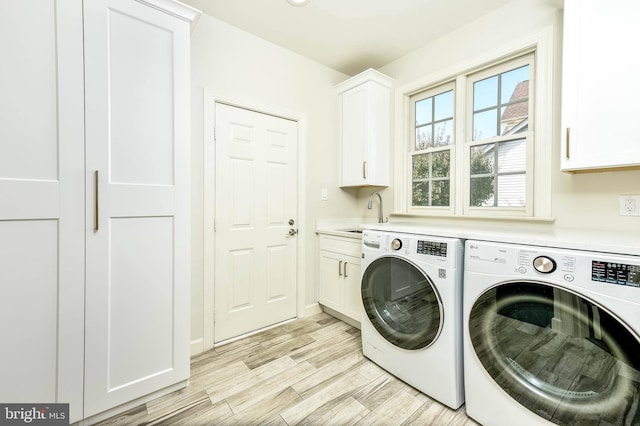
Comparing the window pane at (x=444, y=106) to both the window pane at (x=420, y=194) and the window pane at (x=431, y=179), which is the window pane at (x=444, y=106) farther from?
the window pane at (x=420, y=194)

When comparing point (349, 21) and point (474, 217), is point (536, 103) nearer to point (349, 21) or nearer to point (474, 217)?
point (474, 217)

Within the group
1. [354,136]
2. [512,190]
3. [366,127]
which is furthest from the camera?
[354,136]

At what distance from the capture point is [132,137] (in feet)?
4.56

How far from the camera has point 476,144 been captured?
85.1 inches

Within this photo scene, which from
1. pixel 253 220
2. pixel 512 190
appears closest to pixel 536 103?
pixel 512 190

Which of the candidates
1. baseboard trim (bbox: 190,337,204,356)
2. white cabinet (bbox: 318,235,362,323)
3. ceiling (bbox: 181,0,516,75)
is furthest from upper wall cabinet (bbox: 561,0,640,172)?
baseboard trim (bbox: 190,337,204,356)

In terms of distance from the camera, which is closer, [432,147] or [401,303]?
[401,303]

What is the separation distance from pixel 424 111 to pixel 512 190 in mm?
1066

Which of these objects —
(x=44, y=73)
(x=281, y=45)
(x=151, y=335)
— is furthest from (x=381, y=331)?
Answer: (x=281, y=45)

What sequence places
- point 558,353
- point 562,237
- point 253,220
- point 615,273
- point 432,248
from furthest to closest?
point 253,220
point 432,248
point 562,237
point 558,353
point 615,273

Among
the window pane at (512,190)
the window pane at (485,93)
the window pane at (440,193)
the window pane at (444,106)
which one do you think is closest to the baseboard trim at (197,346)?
the window pane at (440,193)

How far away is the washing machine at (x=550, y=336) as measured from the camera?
0.98 meters

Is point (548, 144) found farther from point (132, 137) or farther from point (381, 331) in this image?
point (132, 137)

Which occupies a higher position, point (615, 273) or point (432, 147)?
point (432, 147)
